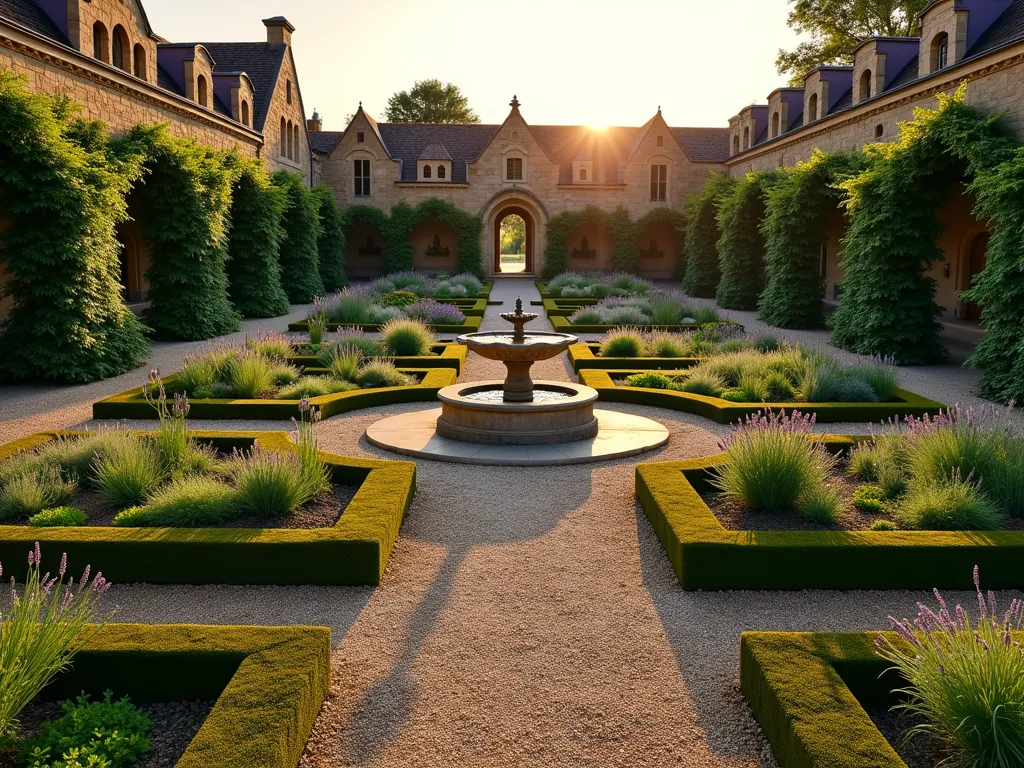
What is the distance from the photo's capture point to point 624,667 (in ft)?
15.3

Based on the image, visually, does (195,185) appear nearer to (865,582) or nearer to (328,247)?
(328,247)

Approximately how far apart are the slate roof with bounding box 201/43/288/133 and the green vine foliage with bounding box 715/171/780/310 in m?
Answer: 17.7

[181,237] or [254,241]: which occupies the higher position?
[254,241]

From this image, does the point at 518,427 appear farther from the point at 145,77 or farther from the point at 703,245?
the point at 703,245

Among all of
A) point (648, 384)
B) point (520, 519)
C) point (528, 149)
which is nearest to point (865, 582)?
point (520, 519)

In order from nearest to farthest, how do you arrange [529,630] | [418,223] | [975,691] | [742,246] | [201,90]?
[975,691] → [529,630] → [201,90] → [742,246] → [418,223]

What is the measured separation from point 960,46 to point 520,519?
60.7ft

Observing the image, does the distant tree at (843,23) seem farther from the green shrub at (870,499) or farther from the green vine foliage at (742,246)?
the green shrub at (870,499)

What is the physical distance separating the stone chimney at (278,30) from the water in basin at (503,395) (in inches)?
1078

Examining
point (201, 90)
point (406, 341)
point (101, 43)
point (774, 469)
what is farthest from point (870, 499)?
point (201, 90)

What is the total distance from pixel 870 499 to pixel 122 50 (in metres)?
20.6

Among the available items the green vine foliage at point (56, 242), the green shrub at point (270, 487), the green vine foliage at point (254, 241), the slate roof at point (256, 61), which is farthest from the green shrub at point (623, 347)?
the slate roof at point (256, 61)

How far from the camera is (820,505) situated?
663 cm

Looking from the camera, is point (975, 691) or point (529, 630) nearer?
point (975, 691)
